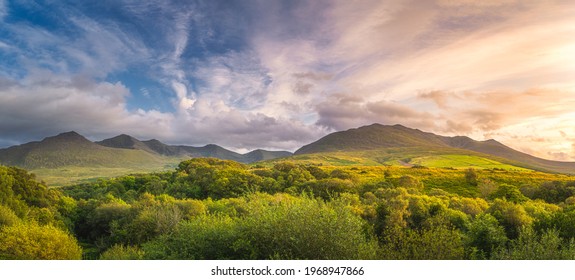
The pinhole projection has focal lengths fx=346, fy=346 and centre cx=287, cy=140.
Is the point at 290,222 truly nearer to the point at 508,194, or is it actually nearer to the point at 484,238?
the point at 484,238

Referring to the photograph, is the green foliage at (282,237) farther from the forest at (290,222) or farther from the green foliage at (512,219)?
the green foliage at (512,219)

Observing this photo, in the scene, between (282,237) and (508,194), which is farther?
(508,194)

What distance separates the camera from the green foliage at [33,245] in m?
27.0

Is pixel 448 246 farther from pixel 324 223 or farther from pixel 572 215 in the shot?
pixel 572 215

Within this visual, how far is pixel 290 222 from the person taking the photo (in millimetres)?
17812

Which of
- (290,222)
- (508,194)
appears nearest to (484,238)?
(290,222)

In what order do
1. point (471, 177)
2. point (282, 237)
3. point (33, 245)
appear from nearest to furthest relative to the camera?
point (282, 237)
point (33, 245)
point (471, 177)

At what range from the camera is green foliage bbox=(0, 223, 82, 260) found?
27.0 metres

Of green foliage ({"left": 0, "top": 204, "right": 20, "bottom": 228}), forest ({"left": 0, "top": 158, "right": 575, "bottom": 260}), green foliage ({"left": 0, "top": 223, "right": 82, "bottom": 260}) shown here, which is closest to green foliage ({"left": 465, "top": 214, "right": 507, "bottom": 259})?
forest ({"left": 0, "top": 158, "right": 575, "bottom": 260})

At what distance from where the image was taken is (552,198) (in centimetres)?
7750

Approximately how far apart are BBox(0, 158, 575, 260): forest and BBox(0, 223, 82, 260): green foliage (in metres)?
0.08

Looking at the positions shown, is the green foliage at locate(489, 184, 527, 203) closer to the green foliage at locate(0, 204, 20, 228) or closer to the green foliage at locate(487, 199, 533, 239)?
the green foliage at locate(487, 199, 533, 239)

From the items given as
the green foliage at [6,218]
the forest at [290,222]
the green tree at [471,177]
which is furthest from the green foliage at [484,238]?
the green tree at [471,177]

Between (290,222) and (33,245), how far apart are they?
22.9 m
